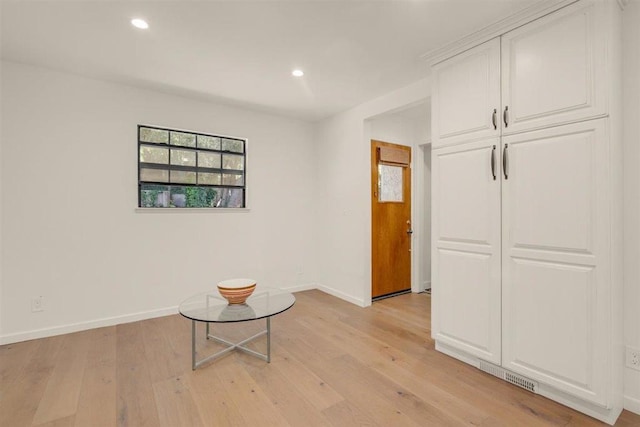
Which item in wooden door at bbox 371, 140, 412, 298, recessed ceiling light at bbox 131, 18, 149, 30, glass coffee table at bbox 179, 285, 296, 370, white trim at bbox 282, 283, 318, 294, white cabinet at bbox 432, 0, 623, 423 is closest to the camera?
white cabinet at bbox 432, 0, 623, 423

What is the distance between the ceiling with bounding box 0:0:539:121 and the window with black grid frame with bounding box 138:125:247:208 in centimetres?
57

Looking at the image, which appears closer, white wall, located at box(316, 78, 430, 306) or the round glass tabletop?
the round glass tabletop

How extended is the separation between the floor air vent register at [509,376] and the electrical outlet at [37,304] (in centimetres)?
389

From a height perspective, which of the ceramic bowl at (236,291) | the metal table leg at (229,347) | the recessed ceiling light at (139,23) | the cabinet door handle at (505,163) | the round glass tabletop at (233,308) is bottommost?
the metal table leg at (229,347)

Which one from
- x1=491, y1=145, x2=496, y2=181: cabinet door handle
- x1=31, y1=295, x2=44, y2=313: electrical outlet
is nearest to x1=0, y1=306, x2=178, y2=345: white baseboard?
x1=31, y1=295, x2=44, y2=313: electrical outlet

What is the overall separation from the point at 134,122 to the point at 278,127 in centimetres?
177

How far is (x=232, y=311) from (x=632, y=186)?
2812 millimetres

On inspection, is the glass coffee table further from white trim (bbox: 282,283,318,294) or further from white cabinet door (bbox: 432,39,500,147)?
white cabinet door (bbox: 432,39,500,147)

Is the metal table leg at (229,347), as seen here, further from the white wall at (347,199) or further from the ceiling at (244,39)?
the ceiling at (244,39)

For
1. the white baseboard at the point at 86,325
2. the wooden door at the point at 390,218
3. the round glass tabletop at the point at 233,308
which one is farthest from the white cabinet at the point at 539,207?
the white baseboard at the point at 86,325

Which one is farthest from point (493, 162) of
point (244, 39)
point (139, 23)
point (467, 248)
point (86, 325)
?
point (86, 325)

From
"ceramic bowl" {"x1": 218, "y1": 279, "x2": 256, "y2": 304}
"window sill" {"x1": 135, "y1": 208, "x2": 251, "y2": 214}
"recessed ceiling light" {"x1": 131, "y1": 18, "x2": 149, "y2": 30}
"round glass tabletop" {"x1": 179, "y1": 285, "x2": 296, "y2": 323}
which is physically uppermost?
"recessed ceiling light" {"x1": 131, "y1": 18, "x2": 149, "y2": 30}

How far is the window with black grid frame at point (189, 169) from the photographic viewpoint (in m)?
3.39

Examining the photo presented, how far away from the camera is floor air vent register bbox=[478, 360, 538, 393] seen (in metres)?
2.04
